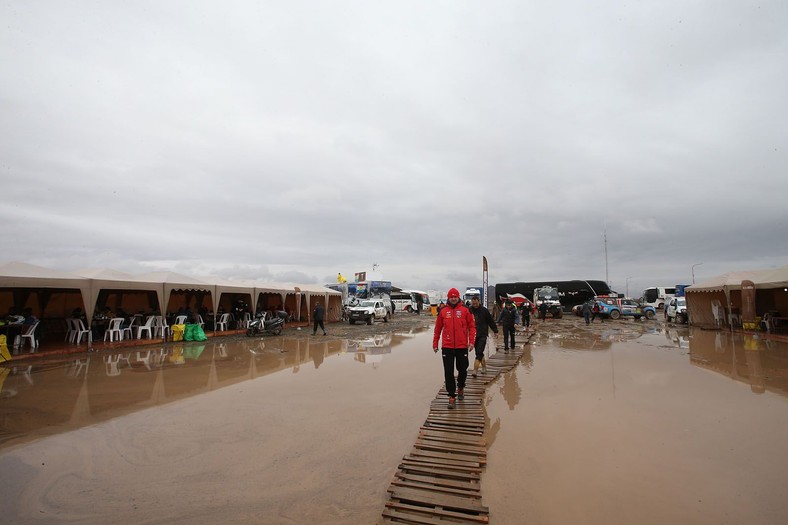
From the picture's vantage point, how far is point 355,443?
4.49 metres

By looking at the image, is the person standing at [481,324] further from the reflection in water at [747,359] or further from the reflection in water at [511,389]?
the reflection in water at [747,359]

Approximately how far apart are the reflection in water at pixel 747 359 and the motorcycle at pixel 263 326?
1470 centimetres

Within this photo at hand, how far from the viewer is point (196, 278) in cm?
1627

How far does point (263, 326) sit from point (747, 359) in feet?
53.5

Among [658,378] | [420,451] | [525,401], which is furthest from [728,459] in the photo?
[658,378]

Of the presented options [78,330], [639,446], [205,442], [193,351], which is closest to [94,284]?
[78,330]

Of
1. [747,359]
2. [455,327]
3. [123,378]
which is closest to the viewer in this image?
[455,327]

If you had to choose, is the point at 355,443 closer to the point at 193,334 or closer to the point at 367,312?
the point at 193,334

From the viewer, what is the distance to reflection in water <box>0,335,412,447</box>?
5484 mm

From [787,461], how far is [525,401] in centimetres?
300

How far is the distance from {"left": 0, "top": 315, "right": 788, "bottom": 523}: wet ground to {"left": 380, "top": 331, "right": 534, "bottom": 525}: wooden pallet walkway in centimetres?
15

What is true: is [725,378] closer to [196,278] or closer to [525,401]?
[525,401]

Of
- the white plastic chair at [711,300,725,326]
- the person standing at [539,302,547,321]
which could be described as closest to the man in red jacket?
the white plastic chair at [711,300,725,326]

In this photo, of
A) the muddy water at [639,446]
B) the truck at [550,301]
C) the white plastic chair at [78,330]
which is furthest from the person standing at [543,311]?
the white plastic chair at [78,330]
